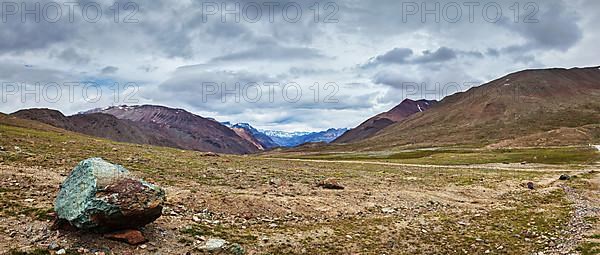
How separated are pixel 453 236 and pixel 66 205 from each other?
19.0 m

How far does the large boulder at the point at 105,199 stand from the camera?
15719 mm

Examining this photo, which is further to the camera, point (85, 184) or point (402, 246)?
point (402, 246)

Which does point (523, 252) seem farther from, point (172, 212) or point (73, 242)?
point (73, 242)

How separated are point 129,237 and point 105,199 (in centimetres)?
196

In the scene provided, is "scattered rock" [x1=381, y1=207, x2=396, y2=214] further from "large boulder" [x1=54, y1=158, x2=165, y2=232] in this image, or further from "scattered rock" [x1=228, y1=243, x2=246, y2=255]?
"large boulder" [x1=54, y1=158, x2=165, y2=232]

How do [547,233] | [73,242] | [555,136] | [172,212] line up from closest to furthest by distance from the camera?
[73,242] < [172,212] < [547,233] < [555,136]

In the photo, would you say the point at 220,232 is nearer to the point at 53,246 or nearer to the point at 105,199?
the point at 105,199

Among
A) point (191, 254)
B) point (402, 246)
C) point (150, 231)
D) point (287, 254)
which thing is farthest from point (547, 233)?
point (150, 231)

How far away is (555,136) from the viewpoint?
196 m

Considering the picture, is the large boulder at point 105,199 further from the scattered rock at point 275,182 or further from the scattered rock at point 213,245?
the scattered rock at point 275,182

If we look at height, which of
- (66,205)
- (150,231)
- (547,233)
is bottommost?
(547,233)

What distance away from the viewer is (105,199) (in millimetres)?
15734

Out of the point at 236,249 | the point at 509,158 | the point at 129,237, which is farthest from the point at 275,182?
the point at 509,158

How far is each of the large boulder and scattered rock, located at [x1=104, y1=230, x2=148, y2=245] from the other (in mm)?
266
